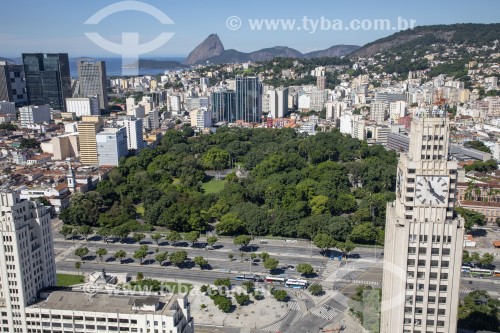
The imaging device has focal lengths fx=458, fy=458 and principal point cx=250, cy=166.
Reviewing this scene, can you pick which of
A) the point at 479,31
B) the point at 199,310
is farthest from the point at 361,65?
the point at 199,310

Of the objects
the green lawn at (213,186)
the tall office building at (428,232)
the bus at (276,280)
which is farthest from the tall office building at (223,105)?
the tall office building at (428,232)

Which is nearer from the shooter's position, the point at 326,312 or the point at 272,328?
the point at 272,328

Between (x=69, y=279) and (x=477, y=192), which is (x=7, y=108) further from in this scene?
(x=477, y=192)

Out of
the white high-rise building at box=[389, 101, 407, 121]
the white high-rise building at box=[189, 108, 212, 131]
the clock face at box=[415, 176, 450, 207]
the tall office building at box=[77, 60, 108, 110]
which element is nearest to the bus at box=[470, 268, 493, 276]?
the clock face at box=[415, 176, 450, 207]

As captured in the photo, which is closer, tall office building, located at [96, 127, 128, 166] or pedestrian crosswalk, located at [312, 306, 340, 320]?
pedestrian crosswalk, located at [312, 306, 340, 320]

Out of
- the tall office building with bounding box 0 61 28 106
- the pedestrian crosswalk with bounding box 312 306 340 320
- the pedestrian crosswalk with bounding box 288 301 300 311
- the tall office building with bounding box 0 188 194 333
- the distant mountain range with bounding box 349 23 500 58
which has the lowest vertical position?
the pedestrian crosswalk with bounding box 312 306 340 320

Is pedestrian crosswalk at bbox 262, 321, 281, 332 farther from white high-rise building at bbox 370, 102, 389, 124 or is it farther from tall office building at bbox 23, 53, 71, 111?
tall office building at bbox 23, 53, 71, 111

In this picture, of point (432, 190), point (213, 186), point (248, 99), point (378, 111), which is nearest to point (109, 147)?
point (213, 186)

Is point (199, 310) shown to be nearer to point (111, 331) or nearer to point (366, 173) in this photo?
point (111, 331)
